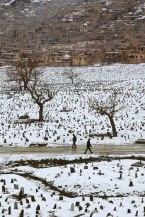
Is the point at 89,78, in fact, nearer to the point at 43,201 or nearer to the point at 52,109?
the point at 52,109

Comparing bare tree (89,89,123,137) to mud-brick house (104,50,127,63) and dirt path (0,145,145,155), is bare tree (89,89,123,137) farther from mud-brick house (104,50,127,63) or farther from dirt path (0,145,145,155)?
mud-brick house (104,50,127,63)

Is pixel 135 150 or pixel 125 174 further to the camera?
pixel 135 150

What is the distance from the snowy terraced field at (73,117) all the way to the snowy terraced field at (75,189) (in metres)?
8.43

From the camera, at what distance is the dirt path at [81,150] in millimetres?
42719

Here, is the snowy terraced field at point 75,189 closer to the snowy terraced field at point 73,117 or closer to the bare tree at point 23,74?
the snowy terraced field at point 73,117

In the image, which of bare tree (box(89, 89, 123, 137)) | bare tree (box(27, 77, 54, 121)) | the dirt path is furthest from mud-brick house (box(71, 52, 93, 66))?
the dirt path

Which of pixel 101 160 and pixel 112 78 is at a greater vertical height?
pixel 112 78

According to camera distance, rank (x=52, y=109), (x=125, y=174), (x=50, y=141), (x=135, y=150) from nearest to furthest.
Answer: (x=125, y=174) → (x=135, y=150) → (x=50, y=141) → (x=52, y=109)

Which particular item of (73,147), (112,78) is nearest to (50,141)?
(73,147)

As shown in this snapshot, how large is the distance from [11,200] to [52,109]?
3200 centimetres

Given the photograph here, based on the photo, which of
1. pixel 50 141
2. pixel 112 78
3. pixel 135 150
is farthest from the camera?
pixel 112 78

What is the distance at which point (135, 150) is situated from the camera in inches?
1692

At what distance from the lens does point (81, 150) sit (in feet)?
143

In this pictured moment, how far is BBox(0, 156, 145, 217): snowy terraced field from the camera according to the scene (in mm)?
30078
